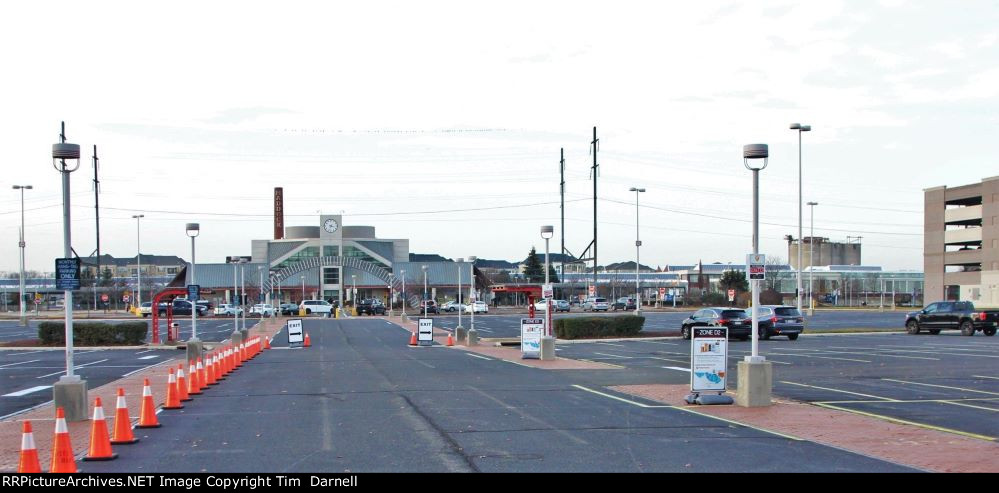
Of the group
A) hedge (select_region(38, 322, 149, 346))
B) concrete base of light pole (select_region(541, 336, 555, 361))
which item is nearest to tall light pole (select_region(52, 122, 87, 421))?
concrete base of light pole (select_region(541, 336, 555, 361))

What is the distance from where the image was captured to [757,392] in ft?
51.5

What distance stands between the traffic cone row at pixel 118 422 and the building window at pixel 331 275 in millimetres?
86508

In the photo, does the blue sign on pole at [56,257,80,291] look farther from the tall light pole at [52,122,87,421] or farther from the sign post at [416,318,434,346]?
the sign post at [416,318,434,346]

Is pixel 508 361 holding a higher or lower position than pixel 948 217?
lower

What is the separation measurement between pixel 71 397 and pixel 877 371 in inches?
738

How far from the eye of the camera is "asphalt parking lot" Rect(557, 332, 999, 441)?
15.4m

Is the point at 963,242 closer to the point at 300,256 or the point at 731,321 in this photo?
the point at 731,321

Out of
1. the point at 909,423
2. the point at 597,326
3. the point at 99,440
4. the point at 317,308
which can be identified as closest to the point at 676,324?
the point at 597,326

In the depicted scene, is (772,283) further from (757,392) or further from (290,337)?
(757,392)

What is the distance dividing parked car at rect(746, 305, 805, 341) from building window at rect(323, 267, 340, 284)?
257ft

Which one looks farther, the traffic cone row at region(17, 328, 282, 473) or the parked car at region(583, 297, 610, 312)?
the parked car at region(583, 297, 610, 312)

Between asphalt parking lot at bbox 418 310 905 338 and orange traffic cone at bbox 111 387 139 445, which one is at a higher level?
orange traffic cone at bbox 111 387 139 445

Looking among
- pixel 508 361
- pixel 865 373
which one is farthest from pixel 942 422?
pixel 508 361
